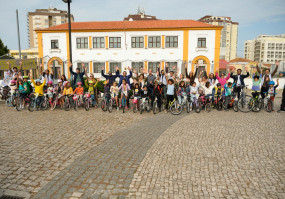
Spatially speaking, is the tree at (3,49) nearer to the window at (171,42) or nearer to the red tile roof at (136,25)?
the red tile roof at (136,25)

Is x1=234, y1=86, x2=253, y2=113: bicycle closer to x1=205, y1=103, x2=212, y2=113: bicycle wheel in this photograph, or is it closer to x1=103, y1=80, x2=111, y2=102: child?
x1=205, y1=103, x2=212, y2=113: bicycle wheel

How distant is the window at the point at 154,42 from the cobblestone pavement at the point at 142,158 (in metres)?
26.5

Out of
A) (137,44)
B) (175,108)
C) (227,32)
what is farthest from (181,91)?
(227,32)

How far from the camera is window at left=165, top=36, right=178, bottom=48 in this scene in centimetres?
3431

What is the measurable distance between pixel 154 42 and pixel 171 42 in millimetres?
2410

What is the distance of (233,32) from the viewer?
130m

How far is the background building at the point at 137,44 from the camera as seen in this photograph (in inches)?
1340

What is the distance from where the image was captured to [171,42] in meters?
34.4

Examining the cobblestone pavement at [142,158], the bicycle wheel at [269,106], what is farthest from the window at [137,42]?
the cobblestone pavement at [142,158]

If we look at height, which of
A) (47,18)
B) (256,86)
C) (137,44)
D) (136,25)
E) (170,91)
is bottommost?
(170,91)

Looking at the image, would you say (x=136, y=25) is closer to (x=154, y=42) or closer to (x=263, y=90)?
(x=154, y=42)

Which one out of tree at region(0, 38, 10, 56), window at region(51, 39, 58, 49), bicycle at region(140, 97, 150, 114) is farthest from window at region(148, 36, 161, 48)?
tree at region(0, 38, 10, 56)

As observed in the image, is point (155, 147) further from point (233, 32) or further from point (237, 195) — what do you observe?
point (233, 32)

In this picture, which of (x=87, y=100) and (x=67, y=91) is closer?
(x=87, y=100)
